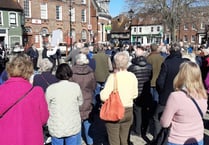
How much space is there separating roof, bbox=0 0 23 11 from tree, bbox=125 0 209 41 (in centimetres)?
1639

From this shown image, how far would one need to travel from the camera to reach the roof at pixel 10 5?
4084 cm

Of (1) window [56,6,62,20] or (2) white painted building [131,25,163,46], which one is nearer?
(1) window [56,6,62,20]

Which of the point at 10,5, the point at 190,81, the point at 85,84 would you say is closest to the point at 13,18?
the point at 10,5

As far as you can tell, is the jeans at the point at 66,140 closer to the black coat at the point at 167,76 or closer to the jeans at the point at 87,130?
the jeans at the point at 87,130

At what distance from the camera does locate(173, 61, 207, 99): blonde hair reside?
3.32m

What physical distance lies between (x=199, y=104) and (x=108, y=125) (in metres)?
1.71

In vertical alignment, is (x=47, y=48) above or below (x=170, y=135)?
above

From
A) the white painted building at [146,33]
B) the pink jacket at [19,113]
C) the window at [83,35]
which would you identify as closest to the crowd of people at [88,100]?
the pink jacket at [19,113]

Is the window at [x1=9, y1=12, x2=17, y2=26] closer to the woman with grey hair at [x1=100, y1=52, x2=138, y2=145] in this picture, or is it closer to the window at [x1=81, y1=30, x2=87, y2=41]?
the window at [x1=81, y1=30, x2=87, y2=41]

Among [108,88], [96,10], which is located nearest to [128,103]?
[108,88]

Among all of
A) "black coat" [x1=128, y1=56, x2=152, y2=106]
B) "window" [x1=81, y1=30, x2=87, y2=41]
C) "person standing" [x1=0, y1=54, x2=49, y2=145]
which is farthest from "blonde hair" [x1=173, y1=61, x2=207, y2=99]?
"window" [x1=81, y1=30, x2=87, y2=41]

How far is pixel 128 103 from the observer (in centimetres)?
464

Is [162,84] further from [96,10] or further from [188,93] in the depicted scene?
[96,10]

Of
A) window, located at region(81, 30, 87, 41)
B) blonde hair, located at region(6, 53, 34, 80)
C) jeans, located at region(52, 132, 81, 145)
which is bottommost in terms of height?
jeans, located at region(52, 132, 81, 145)
